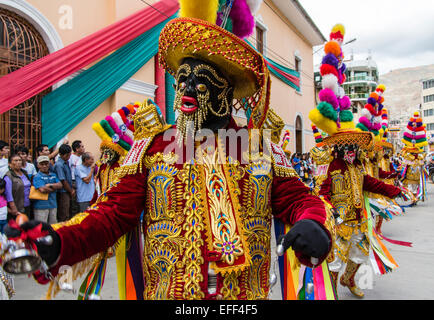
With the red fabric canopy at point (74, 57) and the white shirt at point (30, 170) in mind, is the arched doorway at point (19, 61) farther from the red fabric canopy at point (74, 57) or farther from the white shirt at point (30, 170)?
the white shirt at point (30, 170)

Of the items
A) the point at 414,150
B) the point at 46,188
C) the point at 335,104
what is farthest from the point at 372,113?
the point at 414,150

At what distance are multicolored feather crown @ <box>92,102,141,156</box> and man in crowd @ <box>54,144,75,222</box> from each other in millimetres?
1102

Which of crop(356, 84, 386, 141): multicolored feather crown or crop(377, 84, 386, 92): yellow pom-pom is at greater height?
crop(377, 84, 386, 92): yellow pom-pom

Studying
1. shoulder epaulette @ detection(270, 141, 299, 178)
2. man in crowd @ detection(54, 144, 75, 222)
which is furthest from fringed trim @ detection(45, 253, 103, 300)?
man in crowd @ detection(54, 144, 75, 222)

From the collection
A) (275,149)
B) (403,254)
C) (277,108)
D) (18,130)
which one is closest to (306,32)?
(277,108)

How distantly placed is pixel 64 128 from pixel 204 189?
5178 millimetres

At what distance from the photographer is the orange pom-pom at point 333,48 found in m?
3.84

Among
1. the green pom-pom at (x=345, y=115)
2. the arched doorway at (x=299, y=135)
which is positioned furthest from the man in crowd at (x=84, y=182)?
the arched doorway at (x=299, y=135)

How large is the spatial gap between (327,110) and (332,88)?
27 centimetres

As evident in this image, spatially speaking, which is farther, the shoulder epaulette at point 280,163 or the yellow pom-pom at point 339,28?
the yellow pom-pom at point 339,28

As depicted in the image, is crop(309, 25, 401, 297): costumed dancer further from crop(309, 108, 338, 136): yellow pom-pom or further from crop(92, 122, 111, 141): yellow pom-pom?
crop(92, 122, 111, 141): yellow pom-pom

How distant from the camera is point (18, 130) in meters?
5.63

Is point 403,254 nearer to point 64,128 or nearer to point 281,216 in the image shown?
point 281,216

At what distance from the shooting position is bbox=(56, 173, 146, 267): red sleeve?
1285 mm
